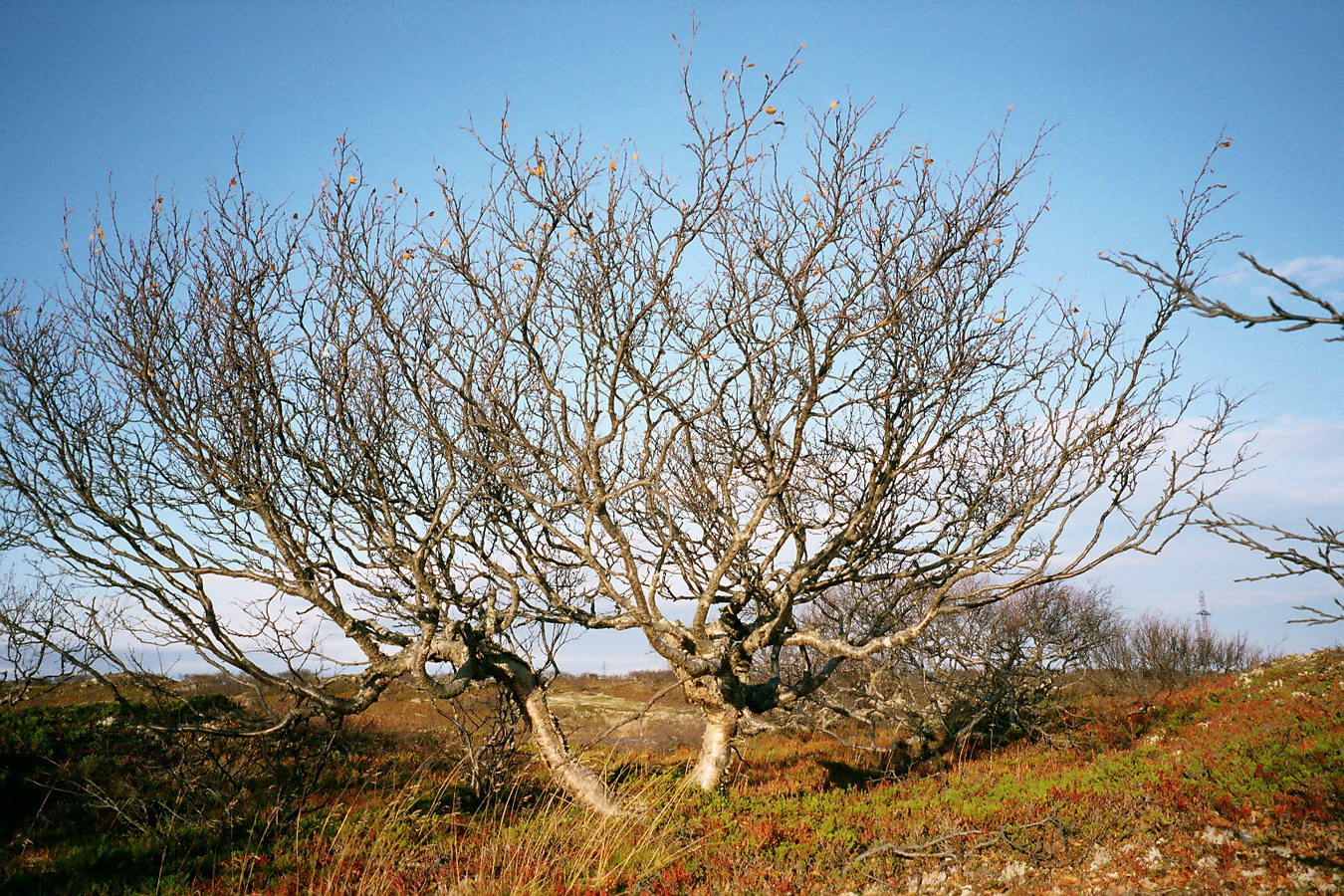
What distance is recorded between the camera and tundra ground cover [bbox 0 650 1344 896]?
6.45 m

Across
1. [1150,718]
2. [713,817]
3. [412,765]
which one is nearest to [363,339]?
[713,817]

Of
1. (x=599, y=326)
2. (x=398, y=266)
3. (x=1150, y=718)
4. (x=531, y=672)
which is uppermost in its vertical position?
(x=398, y=266)

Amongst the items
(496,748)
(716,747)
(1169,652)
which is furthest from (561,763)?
(1169,652)

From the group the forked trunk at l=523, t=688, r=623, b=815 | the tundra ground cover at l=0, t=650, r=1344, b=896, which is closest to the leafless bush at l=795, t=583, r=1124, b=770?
the tundra ground cover at l=0, t=650, r=1344, b=896

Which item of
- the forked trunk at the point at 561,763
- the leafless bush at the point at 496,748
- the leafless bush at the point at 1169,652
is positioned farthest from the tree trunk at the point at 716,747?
the leafless bush at the point at 1169,652

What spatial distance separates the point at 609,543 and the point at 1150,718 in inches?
457

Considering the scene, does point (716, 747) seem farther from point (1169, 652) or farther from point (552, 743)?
point (1169, 652)

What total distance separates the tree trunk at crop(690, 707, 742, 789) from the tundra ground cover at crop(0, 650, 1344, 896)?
12.7 inches

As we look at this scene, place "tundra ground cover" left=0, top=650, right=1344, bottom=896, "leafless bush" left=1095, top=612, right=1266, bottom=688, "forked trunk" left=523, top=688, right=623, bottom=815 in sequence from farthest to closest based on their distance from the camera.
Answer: "leafless bush" left=1095, top=612, right=1266, bottom=688, "forked trunk" left=523, top=688, right=623, bottom=815, "tundra ground cover" left=0, top=650, right=1344, bottom=896

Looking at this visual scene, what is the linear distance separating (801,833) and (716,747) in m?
2.38

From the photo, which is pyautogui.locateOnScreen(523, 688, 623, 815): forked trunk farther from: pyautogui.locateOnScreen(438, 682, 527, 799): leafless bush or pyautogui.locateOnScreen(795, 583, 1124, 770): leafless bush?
pyautogui.locateOnScreen(795, 583, 1124, 770): leafless bush

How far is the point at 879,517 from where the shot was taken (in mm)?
10344

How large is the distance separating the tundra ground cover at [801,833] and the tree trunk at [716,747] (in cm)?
32

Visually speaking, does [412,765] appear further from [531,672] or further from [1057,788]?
→ [1057,788]
